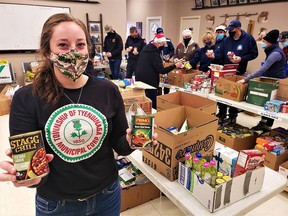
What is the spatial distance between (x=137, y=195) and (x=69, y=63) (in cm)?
150

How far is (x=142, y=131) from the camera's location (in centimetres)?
91

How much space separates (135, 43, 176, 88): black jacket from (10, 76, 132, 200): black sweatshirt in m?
2.22

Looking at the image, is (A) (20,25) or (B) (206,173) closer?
(B) (206,173)

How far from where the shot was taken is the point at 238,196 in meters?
1.08

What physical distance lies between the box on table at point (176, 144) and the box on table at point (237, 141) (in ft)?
4.87

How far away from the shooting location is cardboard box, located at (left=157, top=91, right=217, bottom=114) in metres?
1.61

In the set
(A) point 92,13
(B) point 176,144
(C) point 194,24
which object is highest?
(A) point 92,13

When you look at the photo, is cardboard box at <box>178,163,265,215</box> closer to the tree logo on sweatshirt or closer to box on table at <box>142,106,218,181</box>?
box on table at <box>142,106,218,181</box>

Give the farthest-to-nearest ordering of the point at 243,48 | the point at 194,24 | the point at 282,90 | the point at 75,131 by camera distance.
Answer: the point at 194,24 < the point at 243,48 < the point at 282,90 < the point at 75,131

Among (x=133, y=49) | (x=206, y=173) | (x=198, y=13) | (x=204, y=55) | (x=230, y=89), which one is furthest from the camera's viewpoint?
(x=198, y=13)

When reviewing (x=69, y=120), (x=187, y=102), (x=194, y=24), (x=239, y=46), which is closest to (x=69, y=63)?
(x=69, y=120)

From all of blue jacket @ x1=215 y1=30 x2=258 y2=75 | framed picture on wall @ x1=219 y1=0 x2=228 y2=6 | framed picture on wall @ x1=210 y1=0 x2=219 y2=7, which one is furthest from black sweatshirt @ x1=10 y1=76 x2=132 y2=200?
framed picture on wall @ x1=210 y1=0 x2=219 y2=7

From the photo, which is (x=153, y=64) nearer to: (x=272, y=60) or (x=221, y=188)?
(x=272, y=60)

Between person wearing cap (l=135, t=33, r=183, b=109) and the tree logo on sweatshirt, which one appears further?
person wearing cap (l=135, t=33, r=183, b=109)
